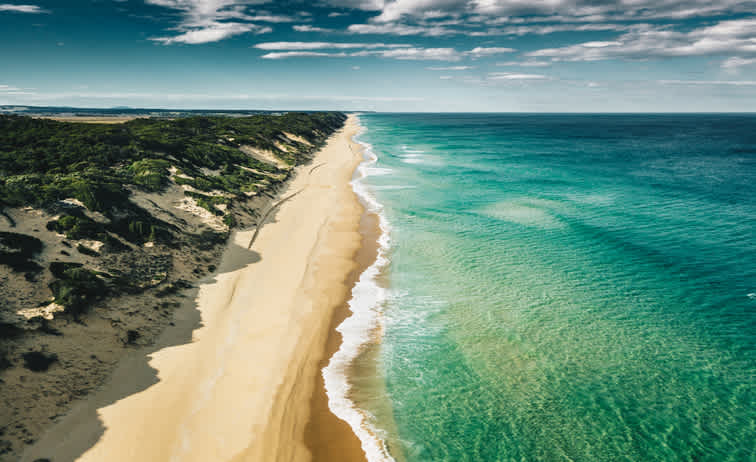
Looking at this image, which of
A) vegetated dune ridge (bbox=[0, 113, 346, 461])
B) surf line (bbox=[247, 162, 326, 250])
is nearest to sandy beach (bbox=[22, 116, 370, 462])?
vegetated dune ridge (bbox=[0, 113, 346, 461])

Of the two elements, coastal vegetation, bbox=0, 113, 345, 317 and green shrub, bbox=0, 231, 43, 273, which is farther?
coastal vegetation, bbox=0, 113, 345, 317

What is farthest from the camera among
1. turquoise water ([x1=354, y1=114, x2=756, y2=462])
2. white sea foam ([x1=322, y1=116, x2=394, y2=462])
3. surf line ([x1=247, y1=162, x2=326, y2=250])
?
surf line ([x1=247, y1=162, x2=326, y2=250])

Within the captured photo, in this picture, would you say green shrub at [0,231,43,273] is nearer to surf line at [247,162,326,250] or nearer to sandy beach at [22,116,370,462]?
sandy beach at [22,116,370,462]

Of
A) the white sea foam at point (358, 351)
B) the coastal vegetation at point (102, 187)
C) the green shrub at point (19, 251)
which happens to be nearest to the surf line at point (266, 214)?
the coastal vegetation at point (102, 187)

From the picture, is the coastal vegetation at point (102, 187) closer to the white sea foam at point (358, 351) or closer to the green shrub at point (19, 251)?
the green shrub at point (19, 251)

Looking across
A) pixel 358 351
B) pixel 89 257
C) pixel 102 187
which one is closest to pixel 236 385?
pixel 358 351

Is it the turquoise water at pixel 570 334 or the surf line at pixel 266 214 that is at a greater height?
the surf line at pixel 266 214

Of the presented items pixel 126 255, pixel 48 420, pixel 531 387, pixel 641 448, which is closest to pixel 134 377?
pixel 48 420
